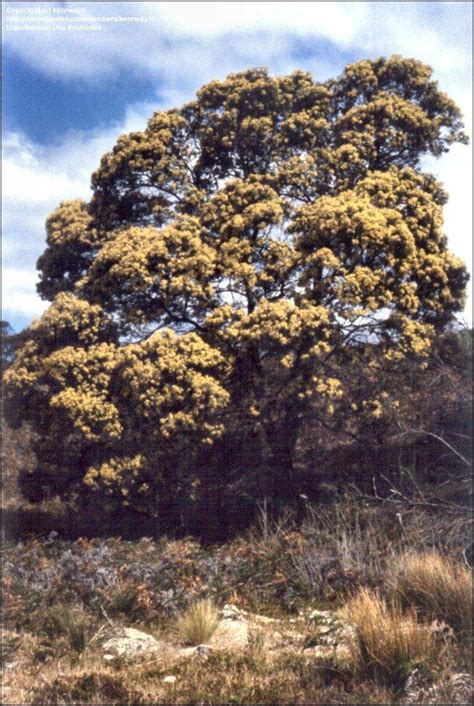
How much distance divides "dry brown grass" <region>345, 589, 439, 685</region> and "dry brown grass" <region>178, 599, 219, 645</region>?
1.71 metres

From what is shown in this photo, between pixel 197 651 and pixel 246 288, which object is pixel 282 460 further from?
pixel 197 651

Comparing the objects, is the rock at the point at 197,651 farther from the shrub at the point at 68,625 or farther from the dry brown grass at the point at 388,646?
the dry brown grass at the point at 388,646

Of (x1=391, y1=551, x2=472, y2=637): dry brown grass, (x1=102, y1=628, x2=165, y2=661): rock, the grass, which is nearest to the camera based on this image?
the grass

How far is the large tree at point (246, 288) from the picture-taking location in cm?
1094

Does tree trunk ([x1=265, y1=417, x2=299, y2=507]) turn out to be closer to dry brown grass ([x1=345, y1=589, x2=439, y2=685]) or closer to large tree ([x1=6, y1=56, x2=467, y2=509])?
large tree ([x1=6, y1=56, x2=467, y2=509])

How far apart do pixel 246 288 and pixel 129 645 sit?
19.0ft

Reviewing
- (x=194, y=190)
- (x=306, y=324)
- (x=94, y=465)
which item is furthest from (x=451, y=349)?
(x=94, y=465)

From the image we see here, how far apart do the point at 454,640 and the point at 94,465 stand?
21.2ft

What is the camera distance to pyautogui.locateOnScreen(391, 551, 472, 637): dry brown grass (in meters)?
6.06

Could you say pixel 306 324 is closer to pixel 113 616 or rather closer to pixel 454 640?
pixel 113 616

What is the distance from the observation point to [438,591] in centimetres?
636

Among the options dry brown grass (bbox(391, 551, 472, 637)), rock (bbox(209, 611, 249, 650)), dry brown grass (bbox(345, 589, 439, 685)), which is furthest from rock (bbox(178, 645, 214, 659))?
dry brown grass (bbox(391, 551, 472, 637))

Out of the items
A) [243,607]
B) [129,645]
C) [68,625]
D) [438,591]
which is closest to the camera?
[438,591]

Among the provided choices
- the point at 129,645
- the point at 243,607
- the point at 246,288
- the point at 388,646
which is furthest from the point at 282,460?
the point at 388,646
